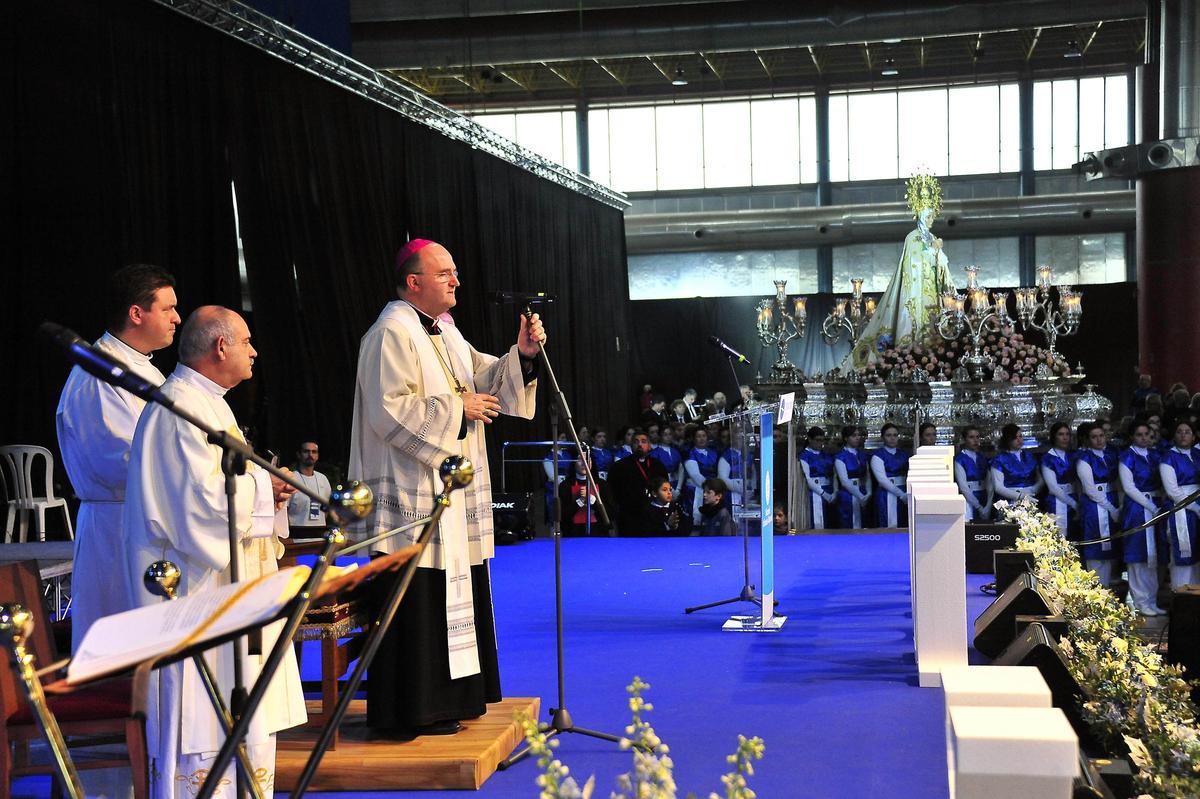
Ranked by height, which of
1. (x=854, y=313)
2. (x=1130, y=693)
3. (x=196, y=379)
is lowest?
(x=1130, y=693)

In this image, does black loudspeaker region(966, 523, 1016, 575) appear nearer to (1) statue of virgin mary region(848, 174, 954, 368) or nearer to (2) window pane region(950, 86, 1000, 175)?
(1) statue of virgin mary region(848, 174, 954, 368)

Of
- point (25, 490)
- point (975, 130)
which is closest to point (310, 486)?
point (25, 490)

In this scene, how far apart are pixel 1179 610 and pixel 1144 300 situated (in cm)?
1310

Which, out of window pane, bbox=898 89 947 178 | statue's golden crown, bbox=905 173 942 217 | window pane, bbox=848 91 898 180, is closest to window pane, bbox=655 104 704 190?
window pane, bbox=848 91 898 180

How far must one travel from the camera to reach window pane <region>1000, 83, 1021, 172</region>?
2302cm

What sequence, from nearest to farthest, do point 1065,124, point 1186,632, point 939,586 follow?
point 1186,632
point 939,586
point 1065,124

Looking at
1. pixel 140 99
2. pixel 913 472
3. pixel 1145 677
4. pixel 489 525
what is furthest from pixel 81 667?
pixel 140 99

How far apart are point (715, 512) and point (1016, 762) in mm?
10222

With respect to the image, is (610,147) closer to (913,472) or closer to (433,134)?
(433,134)

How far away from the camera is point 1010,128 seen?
23062 mm

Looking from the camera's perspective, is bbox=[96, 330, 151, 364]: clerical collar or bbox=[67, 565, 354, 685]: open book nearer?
bbox=[67, 565, 354, 685]: open book

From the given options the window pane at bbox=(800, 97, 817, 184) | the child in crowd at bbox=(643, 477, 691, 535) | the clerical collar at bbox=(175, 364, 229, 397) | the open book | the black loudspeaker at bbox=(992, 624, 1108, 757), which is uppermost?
the window pane at bbox=(800, 97, 817, 184)

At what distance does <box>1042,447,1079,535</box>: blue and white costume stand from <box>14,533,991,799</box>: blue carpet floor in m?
1.17

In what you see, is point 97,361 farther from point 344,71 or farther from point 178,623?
point 344,71
